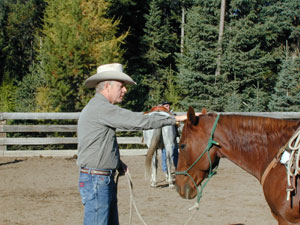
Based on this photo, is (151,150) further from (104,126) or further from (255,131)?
(104,126)

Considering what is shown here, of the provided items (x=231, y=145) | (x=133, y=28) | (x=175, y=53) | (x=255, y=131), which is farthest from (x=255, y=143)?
(x=133, y=28)

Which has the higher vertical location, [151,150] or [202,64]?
[202,64]

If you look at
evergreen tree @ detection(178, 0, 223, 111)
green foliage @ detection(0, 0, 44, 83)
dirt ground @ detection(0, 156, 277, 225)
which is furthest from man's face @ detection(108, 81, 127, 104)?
green foliage @ detection(0, 0, 44, 83)

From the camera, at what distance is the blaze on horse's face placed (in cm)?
341

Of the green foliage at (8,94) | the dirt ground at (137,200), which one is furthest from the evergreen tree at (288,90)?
the green foliage at (8,94)

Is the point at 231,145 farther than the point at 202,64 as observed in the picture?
No

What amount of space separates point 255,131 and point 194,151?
→ 57 centimetres

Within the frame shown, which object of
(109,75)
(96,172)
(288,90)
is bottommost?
(96,172)

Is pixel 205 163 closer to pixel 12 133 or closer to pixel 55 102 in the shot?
pixel 12 133

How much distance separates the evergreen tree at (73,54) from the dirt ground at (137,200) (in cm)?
698

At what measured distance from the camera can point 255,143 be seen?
3332 millimetres

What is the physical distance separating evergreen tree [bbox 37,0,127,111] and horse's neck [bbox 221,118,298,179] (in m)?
13.3

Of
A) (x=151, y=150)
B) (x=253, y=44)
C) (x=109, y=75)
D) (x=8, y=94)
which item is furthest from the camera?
(x=8, y=94)

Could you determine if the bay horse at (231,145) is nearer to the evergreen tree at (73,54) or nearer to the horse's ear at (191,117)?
the horse's ear at (191,117)
